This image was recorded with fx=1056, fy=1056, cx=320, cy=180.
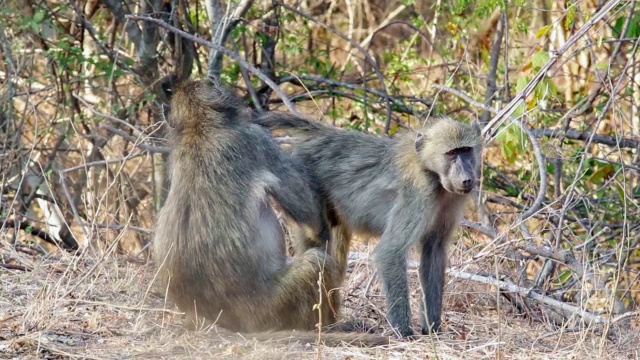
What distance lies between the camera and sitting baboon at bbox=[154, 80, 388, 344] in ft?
15.2

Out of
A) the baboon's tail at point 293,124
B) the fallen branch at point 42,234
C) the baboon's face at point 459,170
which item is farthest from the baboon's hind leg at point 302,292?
the fallen branch at point 42,234

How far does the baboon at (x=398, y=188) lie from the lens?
5023 mm

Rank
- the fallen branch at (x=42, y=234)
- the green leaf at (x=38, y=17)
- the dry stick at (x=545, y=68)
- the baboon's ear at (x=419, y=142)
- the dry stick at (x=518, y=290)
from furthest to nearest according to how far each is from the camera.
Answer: the green leaf at (x=38, y=17) → the fallen branch at (x=42, y=234) → the dry stick at (x=518, y=290) → the baboon's ear at (x=419, y=142) → the dry stick at (x=545, y=68)

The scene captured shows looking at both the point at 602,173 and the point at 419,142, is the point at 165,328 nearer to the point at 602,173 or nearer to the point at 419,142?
the point at 419,142

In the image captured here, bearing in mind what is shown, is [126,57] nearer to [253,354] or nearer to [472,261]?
[472,261]

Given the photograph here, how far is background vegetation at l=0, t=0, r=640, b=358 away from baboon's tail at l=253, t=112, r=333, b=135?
0.62 metres

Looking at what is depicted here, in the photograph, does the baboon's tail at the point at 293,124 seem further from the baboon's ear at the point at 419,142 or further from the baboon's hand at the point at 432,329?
the baboon's hand at the point at 432,329

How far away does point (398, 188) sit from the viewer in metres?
5.26

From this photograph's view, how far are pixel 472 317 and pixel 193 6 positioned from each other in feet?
15.5

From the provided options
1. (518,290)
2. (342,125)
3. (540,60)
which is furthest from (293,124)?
(342,125)

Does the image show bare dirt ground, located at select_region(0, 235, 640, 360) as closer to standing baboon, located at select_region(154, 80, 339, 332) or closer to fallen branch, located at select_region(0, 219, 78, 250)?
standing baboon, located at select_region(154, 80, 339, 332)

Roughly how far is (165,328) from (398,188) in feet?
4.42

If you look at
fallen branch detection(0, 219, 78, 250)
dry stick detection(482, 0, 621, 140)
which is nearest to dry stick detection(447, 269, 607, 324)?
dry stick detection(482, 0, 621, 140)

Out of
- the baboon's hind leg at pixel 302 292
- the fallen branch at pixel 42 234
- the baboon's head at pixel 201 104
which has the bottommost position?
the fallen branch at pixel 42 234
